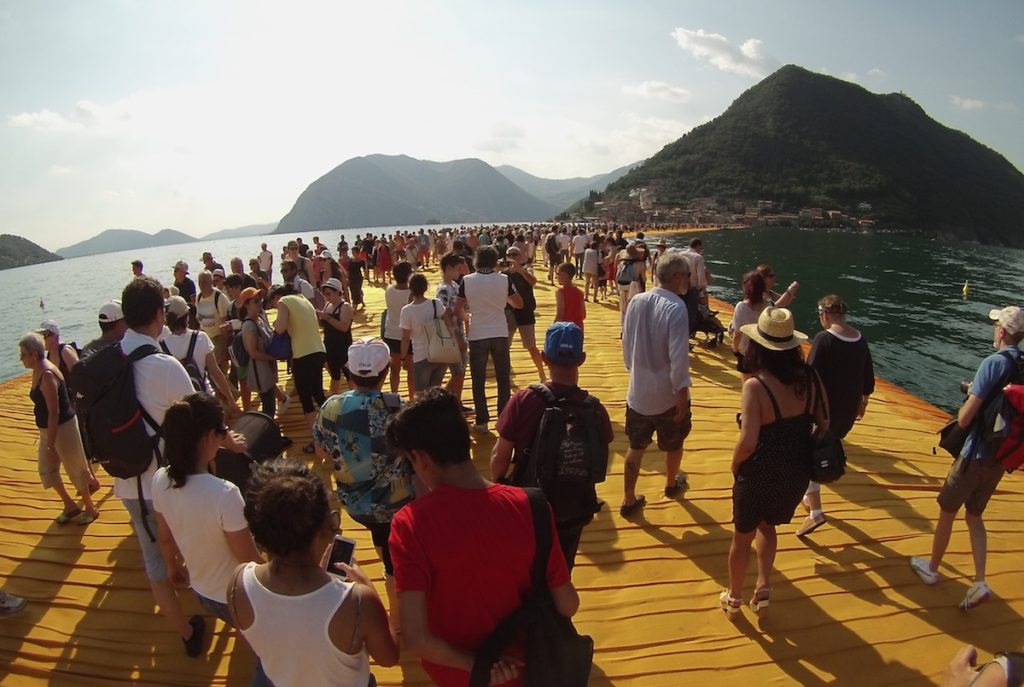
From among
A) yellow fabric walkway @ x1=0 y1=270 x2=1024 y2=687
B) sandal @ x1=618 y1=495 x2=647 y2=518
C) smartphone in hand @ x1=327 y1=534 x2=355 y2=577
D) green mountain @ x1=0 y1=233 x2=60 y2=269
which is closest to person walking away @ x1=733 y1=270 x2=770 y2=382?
yellow fabric walkway @ x1=0 y1=270 x2=1024 y2=687

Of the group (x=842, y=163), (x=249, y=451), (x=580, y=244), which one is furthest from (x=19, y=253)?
(x=842, y=163)

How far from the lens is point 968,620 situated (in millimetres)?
3031

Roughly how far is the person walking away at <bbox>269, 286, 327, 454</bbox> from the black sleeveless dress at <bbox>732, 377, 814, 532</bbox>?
3947 millimetres

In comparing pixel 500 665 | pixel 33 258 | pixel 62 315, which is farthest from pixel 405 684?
pixel 33 258

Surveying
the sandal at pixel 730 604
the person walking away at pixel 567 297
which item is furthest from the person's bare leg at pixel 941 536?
the person walking away at pixel 567 297

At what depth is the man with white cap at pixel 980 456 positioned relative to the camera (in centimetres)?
284

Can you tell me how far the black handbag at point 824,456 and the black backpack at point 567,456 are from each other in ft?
3.57

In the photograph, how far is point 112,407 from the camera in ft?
9.24

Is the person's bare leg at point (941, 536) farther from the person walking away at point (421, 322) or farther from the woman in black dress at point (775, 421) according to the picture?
the person walking away at point (421, 322)

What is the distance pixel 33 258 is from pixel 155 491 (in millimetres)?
175574

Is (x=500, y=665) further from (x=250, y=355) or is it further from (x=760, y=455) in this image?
(x=250, y=355)

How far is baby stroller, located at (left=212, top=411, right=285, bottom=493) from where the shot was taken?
2.90 metres

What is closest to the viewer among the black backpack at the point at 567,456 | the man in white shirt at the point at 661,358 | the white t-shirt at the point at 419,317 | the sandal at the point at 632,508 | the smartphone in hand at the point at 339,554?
the smartphone in hand at the point at 339,554

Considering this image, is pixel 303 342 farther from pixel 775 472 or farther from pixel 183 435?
pixel 775 472
